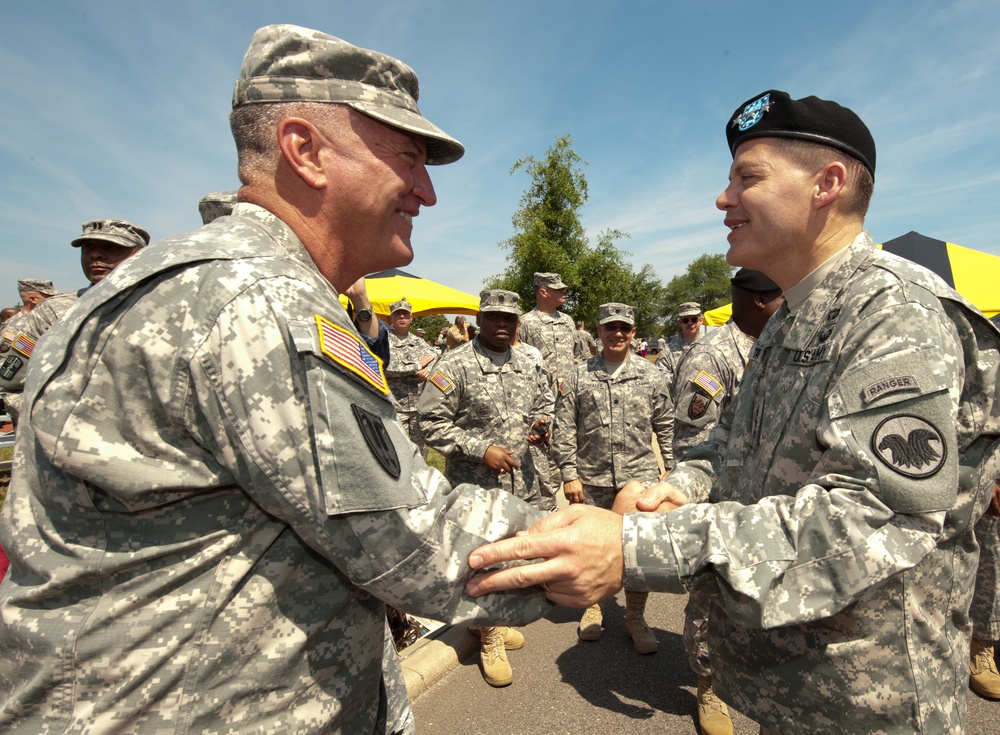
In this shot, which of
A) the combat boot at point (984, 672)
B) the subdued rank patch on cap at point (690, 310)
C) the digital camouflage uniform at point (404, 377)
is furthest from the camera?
the subdued rank patch on cap at point (690, 310)

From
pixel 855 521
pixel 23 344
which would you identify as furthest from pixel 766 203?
pixel 23 344

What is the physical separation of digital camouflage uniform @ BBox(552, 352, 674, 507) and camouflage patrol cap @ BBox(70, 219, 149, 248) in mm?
4116

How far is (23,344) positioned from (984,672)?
28.6 ft

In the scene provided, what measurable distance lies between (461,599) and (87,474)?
846mm

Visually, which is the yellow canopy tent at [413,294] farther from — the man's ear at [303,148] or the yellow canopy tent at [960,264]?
the man's ear at [303,148]

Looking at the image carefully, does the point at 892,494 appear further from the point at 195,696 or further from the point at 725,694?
the point at 195,696

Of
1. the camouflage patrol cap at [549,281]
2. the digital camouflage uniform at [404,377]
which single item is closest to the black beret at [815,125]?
the digital camouflage uniform at [404,377]

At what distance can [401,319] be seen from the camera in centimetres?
963

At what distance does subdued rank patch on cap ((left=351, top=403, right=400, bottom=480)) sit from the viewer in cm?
114

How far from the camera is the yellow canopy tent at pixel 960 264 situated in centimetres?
817

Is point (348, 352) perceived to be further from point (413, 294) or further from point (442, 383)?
point (413, 294)

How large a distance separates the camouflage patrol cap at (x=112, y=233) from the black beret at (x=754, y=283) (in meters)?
5.08

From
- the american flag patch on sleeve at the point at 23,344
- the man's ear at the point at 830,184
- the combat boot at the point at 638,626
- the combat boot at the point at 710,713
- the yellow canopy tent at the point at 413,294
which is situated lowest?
the combat boot at the point at 710,713

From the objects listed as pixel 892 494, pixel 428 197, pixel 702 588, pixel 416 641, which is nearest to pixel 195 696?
pixel 702 588
